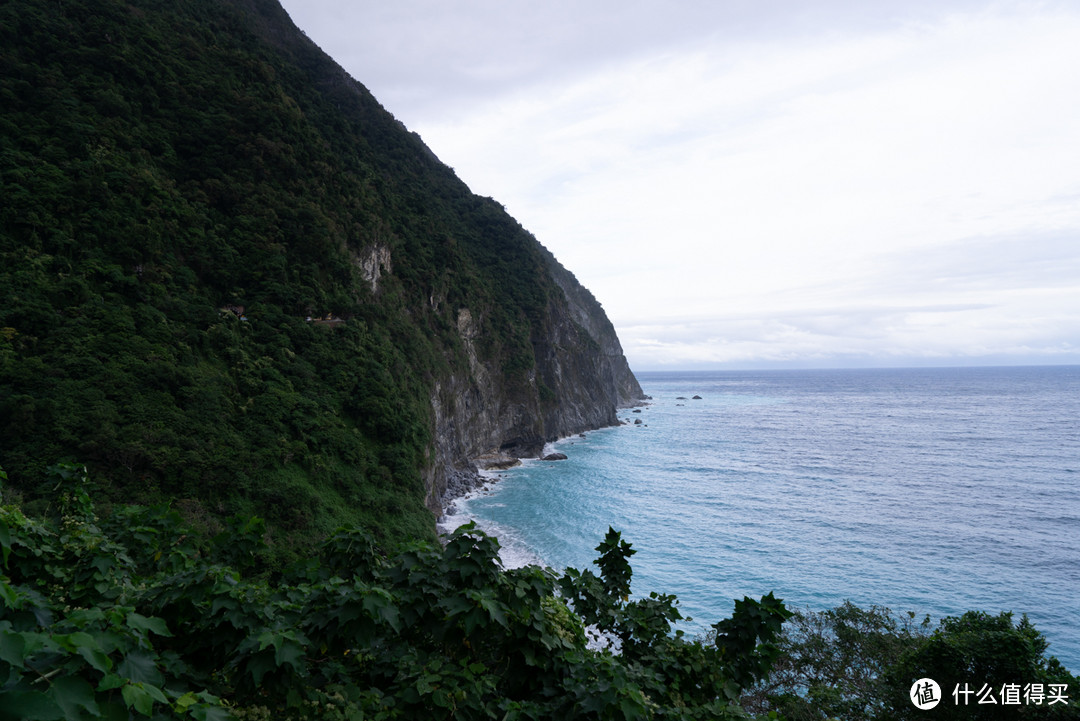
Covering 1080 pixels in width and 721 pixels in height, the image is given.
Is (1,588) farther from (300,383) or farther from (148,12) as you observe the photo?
(148,12)

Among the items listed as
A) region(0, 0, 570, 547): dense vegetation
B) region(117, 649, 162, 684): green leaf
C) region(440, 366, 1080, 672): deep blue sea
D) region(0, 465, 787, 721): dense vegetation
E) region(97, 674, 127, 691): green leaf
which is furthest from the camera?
region(440, 366, 1080, 672): deep blue sea

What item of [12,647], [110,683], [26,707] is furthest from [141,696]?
[12,647]

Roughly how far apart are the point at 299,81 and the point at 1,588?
68.1 meters

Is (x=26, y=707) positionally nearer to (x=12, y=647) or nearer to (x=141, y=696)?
(x=12, y=647)

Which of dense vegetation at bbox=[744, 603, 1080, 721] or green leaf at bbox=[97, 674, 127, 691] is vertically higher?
green leaf at bbox=[97, 674, 127, 691]

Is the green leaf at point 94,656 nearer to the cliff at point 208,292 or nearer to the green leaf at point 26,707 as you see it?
the green leaf at point 26,707

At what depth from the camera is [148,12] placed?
134 ft

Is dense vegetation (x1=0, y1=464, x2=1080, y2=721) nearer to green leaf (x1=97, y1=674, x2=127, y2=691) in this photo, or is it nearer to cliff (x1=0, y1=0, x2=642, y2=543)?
green leaf (x1=97, y1=674, x2=127, y2=691)

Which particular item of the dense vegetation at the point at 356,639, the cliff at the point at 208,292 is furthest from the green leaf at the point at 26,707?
the cliff at the point at 208,292

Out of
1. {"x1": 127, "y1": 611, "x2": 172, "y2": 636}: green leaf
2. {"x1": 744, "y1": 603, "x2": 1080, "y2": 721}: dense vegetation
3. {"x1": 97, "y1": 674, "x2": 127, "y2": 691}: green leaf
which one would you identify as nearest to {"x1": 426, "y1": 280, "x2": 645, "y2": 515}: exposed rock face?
{"x1": 744, "y1": 603, "x2": 1080, "y2": 721}: dense vegetation

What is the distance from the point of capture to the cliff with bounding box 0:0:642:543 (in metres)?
20.9

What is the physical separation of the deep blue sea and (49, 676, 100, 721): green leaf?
25.7 meters

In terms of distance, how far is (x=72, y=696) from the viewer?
234cm

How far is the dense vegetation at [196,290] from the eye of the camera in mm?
20750
